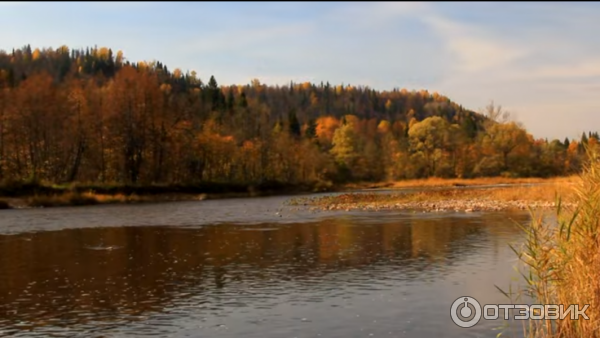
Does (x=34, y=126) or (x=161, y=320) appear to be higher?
(x=34, y=126)

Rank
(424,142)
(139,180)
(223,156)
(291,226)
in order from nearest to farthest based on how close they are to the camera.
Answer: (291,226) → (139,180) → (223,156) → (424,142)

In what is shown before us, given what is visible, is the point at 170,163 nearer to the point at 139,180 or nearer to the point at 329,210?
the point at 139,180

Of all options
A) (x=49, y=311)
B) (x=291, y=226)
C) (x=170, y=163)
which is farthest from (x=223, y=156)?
(x=49, y=311)

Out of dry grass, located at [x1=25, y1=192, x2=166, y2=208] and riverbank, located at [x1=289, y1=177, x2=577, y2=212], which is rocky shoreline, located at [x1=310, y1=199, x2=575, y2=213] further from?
dry grass, located at [x1=25, y1=192, x2=166, y2=208]

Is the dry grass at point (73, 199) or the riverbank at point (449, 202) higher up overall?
the dry grass at point (73, 199)

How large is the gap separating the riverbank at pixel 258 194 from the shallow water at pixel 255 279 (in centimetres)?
1538

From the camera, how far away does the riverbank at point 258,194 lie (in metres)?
51.4

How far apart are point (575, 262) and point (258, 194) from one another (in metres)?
76.7

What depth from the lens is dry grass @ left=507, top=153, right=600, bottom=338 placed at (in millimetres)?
10195

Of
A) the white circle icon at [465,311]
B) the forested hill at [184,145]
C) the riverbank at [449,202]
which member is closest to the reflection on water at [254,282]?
the white circle icon at [465,311]

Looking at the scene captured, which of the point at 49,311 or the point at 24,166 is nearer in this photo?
the point at 49,311

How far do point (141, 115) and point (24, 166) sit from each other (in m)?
17.2

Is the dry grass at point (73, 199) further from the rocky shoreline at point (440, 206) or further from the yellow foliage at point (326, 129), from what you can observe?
the yellow foliage at point (326, 129)

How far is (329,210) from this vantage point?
5144cm
